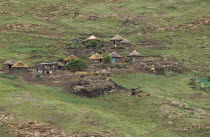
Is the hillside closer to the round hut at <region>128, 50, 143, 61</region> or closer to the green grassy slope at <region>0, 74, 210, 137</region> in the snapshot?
the green grassy slope at <region>0, 74, 210, 137</region>

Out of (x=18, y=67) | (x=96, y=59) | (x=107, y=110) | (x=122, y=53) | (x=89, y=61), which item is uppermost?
(x=18, y=67)

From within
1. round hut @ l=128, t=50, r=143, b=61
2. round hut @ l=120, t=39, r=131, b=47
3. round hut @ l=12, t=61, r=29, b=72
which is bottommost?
round hut @ l=128, t=50, r=143, b=61

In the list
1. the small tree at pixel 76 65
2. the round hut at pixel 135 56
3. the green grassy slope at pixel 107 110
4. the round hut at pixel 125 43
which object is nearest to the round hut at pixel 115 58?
the round hut at pixel 135 56

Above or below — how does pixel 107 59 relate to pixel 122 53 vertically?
above

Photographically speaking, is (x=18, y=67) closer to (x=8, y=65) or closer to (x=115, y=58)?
(x=8, y=65)

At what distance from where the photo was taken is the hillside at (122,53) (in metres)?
29.8

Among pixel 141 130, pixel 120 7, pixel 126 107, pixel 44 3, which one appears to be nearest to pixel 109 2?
pixel 120 7

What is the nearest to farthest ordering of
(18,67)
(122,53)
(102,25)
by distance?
(18,67)
(122,53)
(102,25)

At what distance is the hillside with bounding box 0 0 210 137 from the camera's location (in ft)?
97.9

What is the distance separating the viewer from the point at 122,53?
216 ft

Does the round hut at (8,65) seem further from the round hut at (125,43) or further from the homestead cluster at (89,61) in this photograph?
the round hut at (125,43)

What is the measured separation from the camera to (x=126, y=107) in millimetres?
36531

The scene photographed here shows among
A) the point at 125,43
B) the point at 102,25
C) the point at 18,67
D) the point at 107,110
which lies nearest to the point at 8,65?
the point at 18,67

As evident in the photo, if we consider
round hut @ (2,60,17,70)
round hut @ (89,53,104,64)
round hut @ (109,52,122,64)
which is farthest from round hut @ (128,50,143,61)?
round hut @ (2,60,17,70)
